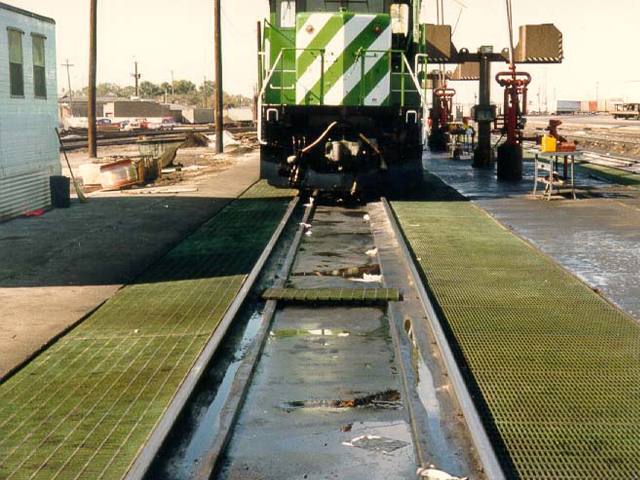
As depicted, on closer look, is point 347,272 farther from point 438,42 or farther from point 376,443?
point 438,42

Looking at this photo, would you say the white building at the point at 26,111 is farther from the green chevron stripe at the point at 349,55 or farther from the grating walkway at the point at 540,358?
the grating walkway at the point at 540,358

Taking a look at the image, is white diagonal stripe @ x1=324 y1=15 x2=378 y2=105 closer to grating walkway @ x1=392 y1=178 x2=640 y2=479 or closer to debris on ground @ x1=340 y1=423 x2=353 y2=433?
grating walkway @ x1=392 y1=178 x2=640 y2=479

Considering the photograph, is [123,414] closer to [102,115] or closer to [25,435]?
[25,435]

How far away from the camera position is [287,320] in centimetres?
776

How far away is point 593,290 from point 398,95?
776 cm

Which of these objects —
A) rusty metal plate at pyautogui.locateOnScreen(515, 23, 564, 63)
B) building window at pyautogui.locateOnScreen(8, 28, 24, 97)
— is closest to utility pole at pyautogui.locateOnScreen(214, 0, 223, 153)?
rusty metal plate at pyautogui.locateOnScreen(515, 23, 564, 63)

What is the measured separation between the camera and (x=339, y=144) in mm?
14961

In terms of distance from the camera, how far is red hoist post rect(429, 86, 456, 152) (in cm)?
3484

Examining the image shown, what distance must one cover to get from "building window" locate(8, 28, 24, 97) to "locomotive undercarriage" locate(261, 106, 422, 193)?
438 centimetres

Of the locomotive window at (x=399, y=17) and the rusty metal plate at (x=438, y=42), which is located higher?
the rusty metal plate at (x=438, y=42)

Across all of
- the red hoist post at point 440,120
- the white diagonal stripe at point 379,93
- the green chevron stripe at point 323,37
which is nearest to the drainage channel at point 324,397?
the white diagonal stripe at point 379,93

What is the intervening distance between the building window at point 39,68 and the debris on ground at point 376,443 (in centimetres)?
1294

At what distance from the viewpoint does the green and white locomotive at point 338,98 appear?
1509 centimetres

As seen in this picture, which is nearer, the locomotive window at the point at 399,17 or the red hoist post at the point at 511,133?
the locomotive window at the point at 399,17
